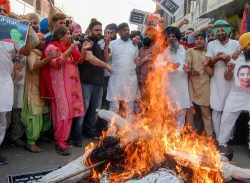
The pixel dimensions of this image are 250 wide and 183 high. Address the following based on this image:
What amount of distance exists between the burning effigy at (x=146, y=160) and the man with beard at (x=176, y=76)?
2171 millimetres

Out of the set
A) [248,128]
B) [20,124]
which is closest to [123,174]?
[20,124]

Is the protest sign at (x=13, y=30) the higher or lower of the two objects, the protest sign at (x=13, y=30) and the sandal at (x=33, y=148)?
the higher

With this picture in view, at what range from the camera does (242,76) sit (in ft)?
19.0

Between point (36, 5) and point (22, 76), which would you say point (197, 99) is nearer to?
point (22, 76)

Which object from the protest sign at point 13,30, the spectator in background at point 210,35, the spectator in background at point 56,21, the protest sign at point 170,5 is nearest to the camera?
the protest sign at point 13,30

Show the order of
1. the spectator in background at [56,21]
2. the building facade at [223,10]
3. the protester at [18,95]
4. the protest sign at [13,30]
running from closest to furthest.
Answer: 1. the protest sign at [13,30]
2. the protester at [18,95]
3. the spectator in background at [56,21]
4. the building facade at [223,10]

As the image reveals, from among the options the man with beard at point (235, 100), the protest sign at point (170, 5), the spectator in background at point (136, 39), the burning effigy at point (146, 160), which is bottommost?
the burning effigy at point (146, 160)

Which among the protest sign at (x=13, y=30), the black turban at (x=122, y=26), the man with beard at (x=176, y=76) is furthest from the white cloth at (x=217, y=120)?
the protest sign at (x=13, y=30)

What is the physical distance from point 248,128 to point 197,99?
1.11 metres

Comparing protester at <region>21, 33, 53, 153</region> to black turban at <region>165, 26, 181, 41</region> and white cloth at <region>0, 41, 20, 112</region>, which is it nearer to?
white cloth at <region>0, 41, 20, 112</region>

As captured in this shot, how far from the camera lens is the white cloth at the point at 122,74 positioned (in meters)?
6.51

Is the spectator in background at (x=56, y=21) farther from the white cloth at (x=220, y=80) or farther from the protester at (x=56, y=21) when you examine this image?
the white cloth at (x=220, y=80)

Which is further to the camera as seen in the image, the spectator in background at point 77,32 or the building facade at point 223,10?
the building facade at point 223,10

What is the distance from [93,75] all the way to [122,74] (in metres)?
0.60
